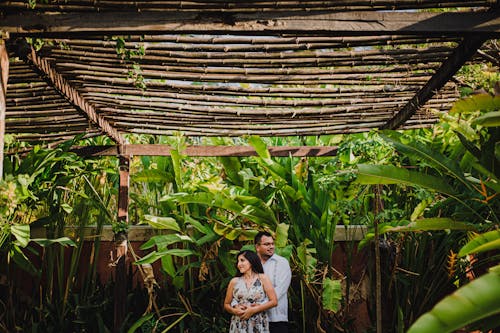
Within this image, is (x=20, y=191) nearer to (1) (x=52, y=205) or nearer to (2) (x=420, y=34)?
(1) (x=52, y=205)

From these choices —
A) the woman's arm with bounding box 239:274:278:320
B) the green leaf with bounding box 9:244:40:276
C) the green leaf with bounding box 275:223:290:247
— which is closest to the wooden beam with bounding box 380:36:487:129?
the green leaf with bounding box 275:223:290:247

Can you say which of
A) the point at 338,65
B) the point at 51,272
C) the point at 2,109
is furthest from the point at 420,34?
the point at 51,272

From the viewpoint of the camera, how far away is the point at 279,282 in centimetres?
413

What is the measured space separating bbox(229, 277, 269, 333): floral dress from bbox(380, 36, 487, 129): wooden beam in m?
1.72

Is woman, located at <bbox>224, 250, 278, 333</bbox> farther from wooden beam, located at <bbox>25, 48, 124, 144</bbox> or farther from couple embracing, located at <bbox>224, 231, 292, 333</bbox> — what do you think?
wooden beam, located at <bbox>25, 48, 124, 144</bbox>

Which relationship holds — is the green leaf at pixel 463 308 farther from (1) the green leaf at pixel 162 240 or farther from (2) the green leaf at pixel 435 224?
(1) the green leaf at pixel 162 240

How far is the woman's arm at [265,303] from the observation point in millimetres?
3947

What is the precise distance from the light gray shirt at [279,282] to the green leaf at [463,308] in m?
2.31

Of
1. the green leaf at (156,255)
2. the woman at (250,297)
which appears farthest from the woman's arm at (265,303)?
the green leaf at (156,255)

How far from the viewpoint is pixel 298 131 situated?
5477 mm

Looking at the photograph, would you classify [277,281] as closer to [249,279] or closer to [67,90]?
[249,279]

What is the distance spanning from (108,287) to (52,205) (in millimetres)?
883

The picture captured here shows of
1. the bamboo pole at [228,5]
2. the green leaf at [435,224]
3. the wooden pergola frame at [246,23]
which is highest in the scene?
the bamboo pole at [228,5]

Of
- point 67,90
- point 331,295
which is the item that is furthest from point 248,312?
point 67,90
